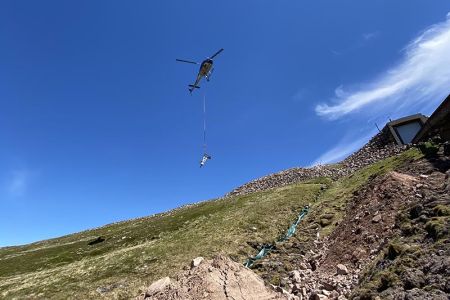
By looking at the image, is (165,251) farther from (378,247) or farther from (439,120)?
(439,120)

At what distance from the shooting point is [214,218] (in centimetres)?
6462

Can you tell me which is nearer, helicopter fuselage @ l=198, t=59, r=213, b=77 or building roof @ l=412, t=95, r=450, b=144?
helicopter fuselage @ l=198, t=59, r=213, b=77

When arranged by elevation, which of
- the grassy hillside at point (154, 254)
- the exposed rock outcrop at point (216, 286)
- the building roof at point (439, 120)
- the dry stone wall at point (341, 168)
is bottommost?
the exposed rock outcrop at point (216, 286)

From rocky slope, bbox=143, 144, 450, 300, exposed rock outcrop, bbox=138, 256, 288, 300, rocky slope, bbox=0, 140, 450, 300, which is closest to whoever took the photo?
rocky slope, bbox=143, 144, 450, 300

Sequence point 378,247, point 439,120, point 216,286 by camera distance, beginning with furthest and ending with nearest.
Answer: point 439,120
point 378,247
point 216,286

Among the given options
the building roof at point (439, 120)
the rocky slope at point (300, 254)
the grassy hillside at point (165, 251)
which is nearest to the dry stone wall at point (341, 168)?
the building roof at point (439, 120)

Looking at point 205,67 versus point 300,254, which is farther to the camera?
point 205,67

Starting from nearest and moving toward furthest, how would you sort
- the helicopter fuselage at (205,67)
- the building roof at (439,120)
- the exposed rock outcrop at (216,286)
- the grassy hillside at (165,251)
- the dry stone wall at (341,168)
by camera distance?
the exposed rock outcrop at (216,286) < the grassy hillside at (165,251) < the helicopter fuselage at (205,67) < the building roof at (439,120) < the dry stone wall at (341,168)

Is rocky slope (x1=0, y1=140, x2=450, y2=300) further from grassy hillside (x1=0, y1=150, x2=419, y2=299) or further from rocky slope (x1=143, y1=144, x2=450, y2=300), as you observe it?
grassy hillside (x1=0, y1=150, x2=419, y2=299)

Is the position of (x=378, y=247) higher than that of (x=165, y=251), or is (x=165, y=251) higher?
(x=165, y=251)

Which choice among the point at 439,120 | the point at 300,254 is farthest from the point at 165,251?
the point at 439,120

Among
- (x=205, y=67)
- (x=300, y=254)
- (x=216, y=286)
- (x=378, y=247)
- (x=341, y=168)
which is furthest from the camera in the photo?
(x=341, y=168)

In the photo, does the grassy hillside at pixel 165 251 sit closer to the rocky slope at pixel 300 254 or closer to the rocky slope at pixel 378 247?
the rocky slope at pixel 300 254

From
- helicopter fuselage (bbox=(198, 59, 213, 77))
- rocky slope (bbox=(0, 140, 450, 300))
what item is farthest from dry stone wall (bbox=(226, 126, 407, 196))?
helicopter fuselage (bbox=(198, 59, 213, 77))
